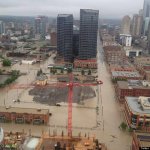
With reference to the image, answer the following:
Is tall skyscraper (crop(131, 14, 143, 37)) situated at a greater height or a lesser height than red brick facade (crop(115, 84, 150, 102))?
greater

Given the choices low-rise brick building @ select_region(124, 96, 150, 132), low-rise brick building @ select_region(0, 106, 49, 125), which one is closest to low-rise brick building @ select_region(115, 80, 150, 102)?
low-rise brick building @ select_region(124, 96, 150, 132)

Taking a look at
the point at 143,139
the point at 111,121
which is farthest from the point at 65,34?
the point at 143,139

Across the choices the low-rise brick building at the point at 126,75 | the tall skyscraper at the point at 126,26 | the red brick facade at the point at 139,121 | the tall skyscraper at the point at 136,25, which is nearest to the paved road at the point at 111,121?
the red brick facade at the point at 139,121

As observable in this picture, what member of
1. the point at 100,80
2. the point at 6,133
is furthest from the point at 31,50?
the point at 6,133

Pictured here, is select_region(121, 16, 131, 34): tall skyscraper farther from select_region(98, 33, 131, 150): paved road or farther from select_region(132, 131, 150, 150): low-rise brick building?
select_region(132, 131, 150, 150): low-rise brick building

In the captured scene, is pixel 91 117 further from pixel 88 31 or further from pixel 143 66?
pixel 88 31

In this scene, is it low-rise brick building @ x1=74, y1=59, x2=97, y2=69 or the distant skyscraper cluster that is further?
the distant skyscraper cluster
